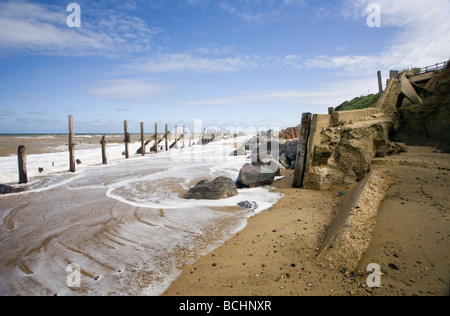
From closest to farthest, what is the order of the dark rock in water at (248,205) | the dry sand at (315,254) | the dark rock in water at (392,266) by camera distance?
the dry sand at (315,254)
the dark rock in water at (392,266)
the dark rock in water at (248,205)

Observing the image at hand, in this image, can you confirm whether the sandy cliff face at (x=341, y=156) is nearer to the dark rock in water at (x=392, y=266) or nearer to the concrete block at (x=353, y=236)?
the concrete block at (x=353, y=236)

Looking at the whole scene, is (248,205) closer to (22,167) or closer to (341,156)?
(341,156)

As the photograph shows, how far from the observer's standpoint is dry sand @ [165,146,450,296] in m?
2.59

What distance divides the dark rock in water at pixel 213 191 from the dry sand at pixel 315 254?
1.84 metres

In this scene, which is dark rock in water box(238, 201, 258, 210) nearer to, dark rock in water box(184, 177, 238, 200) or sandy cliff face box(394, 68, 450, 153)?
dark rock in water box(184, 177, 238, 200)

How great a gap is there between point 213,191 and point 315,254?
146 inches

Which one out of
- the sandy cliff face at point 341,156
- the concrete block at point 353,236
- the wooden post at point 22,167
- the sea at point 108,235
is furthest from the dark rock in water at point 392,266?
the wooden post at point 22,167

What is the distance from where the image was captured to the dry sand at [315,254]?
8.49 ft

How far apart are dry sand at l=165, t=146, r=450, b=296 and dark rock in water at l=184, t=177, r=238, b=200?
6.03 ft

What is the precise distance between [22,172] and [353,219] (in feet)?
39.2

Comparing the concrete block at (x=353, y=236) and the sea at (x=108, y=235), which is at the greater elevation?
the concrete block at (x=353, y=236)
